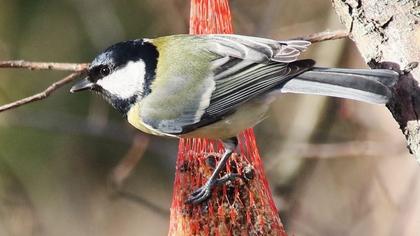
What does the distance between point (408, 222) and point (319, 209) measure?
52.5 inches

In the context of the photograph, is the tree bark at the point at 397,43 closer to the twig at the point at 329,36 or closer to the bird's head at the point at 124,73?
the twig at the point at 329,36

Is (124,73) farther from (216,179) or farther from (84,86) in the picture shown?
(216,179)

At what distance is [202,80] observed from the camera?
225 centimetres

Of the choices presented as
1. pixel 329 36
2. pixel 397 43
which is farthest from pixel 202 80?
pixel 397 43

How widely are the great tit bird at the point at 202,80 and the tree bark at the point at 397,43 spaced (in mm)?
273

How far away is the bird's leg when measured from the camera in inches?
85.7

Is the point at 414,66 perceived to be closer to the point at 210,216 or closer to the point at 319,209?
the point at 210,216

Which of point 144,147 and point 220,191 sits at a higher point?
point 144,147

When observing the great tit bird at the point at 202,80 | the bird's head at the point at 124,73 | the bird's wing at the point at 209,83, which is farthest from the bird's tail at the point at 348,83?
the bird's head at the point at 124,73

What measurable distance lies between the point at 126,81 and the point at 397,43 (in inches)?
34.8

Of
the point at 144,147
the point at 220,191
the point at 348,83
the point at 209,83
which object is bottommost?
the point at 220,191

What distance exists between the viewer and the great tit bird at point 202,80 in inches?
86.4

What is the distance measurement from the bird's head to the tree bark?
2.25 feet

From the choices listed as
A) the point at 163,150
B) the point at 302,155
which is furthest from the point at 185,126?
the point at 163,150
